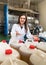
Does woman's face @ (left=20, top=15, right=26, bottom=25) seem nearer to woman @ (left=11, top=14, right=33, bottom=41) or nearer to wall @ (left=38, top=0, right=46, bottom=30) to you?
woman @ (left=11, top=14, right=33, bottom=41)

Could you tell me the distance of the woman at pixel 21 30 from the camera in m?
2.25

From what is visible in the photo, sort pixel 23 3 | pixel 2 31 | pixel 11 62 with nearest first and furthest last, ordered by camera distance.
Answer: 1. pixel 11 62
2. pixel 2 31
3. pixel 23 3

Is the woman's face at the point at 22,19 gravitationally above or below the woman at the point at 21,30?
above

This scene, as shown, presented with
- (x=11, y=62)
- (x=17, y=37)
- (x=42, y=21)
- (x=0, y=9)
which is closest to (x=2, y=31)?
(x=0, y=9)

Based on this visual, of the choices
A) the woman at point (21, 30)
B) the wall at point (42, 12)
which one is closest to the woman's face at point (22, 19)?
the woman at point (21, 30)

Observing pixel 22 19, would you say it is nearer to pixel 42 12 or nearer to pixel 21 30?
pixel 21 30

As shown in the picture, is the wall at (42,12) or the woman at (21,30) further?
the wall at (42,12)

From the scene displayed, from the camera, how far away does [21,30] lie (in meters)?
2.32

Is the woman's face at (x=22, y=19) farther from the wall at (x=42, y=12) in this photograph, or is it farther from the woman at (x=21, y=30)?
the wall at (x=42, y=12)

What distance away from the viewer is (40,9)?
9.37 m

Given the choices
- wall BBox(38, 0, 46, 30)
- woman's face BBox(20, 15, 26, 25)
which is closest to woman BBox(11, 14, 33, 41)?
woman's face BBox(20, 15, 26, 25)

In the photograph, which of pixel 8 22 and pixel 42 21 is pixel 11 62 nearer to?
pixel 8 22

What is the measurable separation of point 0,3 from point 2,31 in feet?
6.23

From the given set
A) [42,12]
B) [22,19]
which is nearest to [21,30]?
[22,19]
